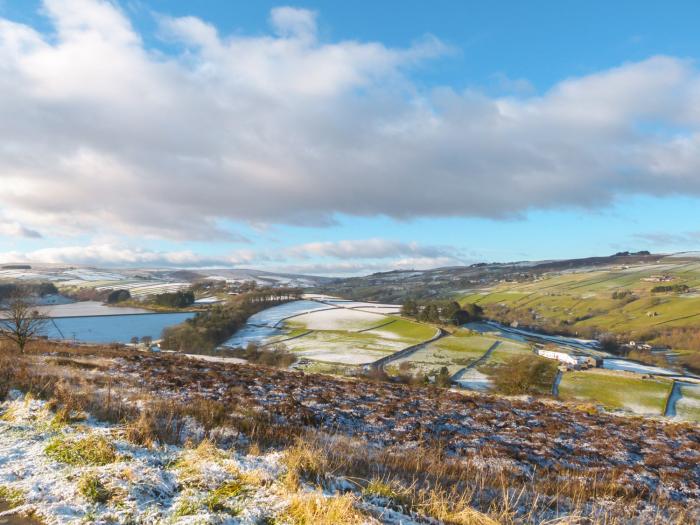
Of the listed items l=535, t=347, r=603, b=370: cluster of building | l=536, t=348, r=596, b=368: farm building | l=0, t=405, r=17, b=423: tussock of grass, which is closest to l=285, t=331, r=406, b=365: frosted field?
l=536, t=348, r=596, b=368: farm building

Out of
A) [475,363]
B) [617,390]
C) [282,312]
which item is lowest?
[617,390]

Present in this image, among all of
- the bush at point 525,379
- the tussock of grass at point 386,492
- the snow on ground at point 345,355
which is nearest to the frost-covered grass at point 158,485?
the tussock of grass at point 386,492

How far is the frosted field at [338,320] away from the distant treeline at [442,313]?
9.92 meters

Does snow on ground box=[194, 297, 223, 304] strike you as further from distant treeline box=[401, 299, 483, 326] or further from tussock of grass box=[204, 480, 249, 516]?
tussock of grass box=[204, 480, 249, 516]

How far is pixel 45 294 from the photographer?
13875 centimetres

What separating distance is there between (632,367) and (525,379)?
43090mm

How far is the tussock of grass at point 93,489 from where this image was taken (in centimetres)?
536

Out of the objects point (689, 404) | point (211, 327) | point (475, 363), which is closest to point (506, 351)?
point (475, 363)

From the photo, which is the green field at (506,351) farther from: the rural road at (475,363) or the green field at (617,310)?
the green field at (617,310)

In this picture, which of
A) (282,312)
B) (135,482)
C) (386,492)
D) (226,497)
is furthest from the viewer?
(282,312)

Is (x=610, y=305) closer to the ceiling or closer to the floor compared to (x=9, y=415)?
closer to the floor

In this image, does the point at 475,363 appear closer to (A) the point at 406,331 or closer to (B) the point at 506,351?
(B) the point at 506,351

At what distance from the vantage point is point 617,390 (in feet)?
199

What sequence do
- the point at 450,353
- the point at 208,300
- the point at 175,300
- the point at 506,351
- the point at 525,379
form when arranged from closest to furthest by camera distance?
the point at 525,379
the point at 450,353
the point at 506,351
the point at 175,300
the point at 208,300
